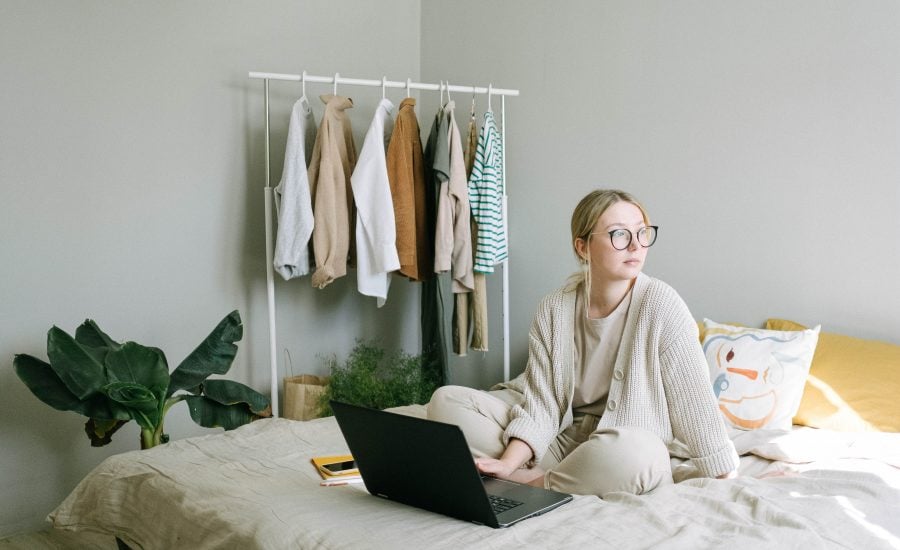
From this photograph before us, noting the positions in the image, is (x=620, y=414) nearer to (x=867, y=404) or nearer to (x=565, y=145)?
(x=867, y=404)

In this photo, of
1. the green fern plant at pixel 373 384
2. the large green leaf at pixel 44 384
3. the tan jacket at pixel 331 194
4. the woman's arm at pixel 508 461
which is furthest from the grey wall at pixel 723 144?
the large green leaf at pixel 44 384

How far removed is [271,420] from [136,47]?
1659mm

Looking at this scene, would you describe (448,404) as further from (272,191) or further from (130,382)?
(272,191)

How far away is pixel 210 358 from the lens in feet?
9.52

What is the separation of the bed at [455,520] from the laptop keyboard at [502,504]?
68mm

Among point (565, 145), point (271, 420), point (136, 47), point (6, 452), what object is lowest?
point (6, 452)

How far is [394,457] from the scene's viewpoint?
1.56 meters

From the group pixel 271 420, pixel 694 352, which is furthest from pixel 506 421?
pixel 271 420

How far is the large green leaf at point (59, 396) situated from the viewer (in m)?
2.66

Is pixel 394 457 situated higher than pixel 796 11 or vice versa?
pixel 796 11

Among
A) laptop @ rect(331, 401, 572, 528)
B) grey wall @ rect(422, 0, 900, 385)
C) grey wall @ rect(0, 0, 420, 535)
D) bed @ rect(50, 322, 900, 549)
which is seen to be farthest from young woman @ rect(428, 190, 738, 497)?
grey wall @ rect(0, 0, 420, 535)

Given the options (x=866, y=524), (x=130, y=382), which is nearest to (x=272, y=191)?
(x=130, y=382)

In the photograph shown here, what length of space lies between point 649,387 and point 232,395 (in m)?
1.55

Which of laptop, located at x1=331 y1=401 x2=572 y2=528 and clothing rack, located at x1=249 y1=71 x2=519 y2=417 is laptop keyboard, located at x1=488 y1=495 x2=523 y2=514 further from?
clothing rack, located at x1=249 y1=71 x2=519 y2=417
